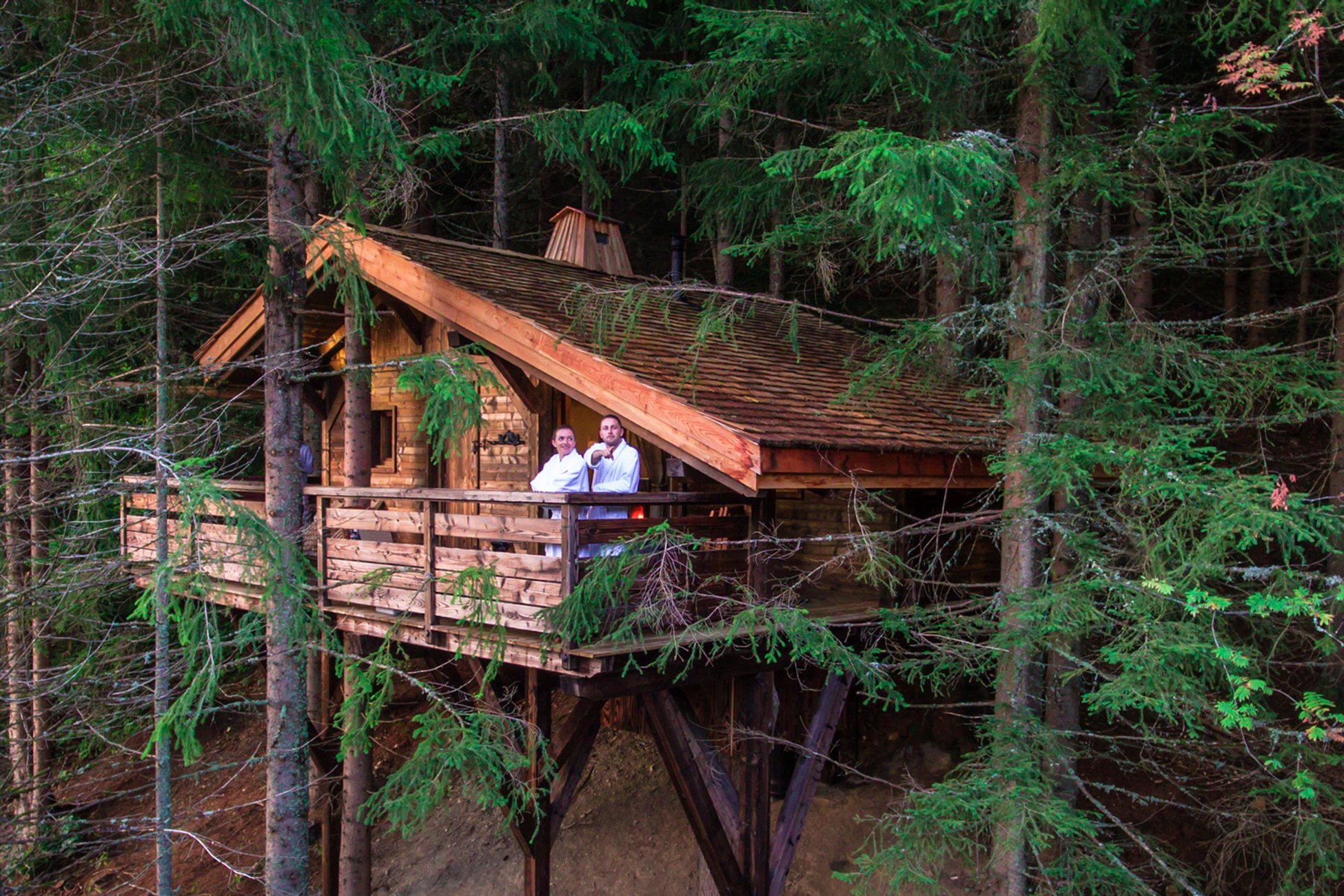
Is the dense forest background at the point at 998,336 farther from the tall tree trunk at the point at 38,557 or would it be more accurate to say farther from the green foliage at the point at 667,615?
the tall tree trunk at the point at 38,557

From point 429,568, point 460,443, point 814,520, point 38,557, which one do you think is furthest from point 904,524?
point 38,557

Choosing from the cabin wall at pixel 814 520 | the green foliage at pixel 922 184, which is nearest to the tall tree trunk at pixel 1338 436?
the green foliage at pixel 922 184

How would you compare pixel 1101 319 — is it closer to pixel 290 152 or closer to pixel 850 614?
pixel 850 614

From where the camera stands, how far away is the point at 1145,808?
28.4ft

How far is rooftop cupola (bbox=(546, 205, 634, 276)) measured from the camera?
38.4ft

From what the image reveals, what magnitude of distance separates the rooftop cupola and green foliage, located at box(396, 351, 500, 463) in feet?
16.6

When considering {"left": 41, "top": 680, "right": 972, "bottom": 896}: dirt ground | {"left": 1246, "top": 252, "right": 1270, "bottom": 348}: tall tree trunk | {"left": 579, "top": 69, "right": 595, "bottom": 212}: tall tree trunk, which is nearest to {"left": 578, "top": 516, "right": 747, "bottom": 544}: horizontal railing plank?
{"left": 41, "top": 680, "right": 972, "bottom": 896}: dirt ground

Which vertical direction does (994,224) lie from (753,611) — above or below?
above

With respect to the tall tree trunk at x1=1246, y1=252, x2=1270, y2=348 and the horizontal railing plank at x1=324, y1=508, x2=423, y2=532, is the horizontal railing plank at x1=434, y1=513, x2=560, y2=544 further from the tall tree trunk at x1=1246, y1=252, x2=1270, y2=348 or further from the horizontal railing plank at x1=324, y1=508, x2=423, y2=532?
the tall tree trunk at x1=1246, y1=252, x2=1270, y2=348

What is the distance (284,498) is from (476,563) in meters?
1.99

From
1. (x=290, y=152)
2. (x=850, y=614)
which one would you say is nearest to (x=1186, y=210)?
(x=850, y=614)

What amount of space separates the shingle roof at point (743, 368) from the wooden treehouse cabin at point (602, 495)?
0.11ft

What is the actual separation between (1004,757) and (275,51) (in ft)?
21.2

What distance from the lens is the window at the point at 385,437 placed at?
11500 mm
